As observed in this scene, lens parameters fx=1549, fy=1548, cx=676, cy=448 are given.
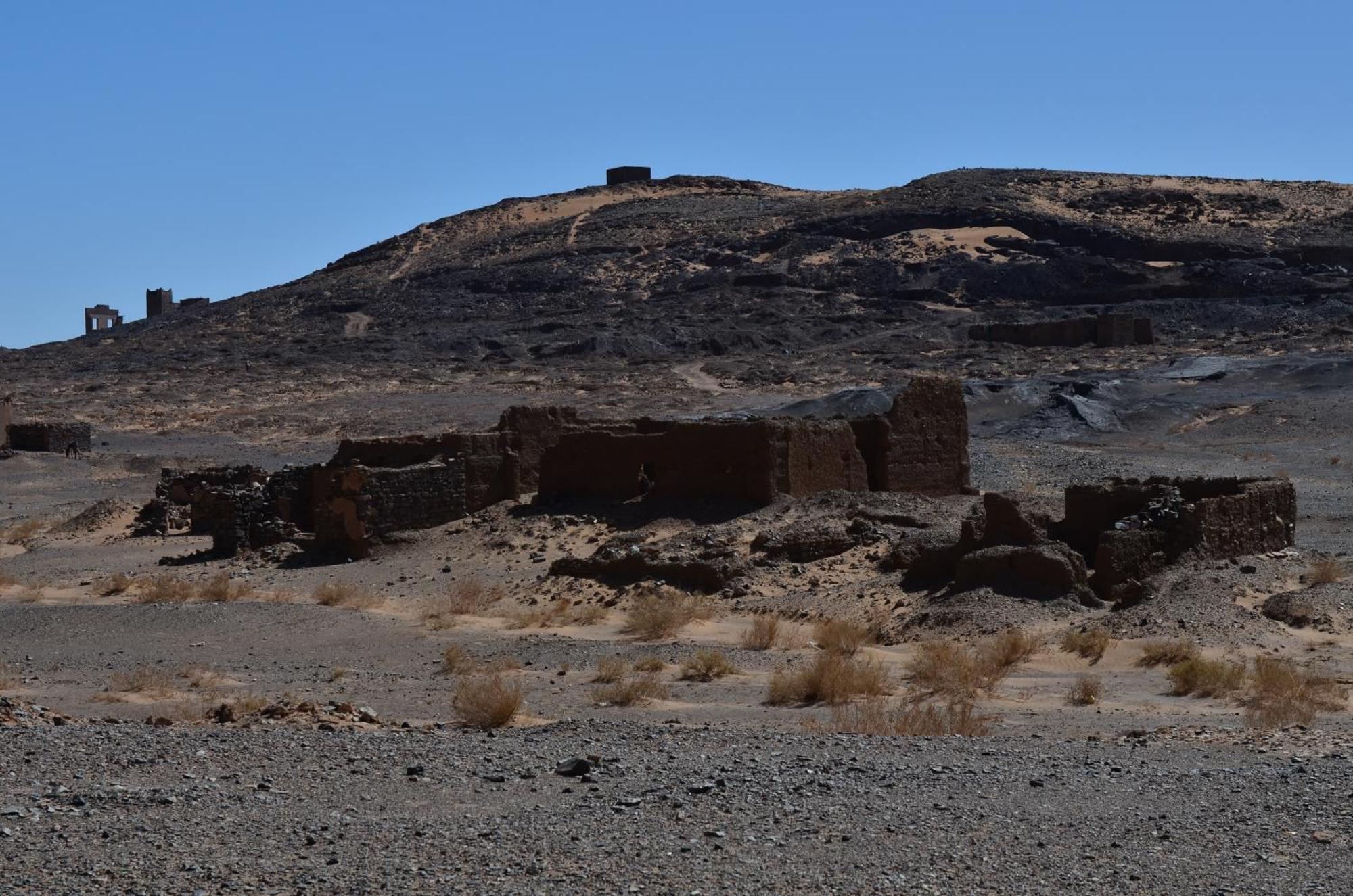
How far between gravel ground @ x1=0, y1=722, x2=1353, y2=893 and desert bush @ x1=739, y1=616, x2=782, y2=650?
511 centimetres

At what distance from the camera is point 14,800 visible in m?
7.72

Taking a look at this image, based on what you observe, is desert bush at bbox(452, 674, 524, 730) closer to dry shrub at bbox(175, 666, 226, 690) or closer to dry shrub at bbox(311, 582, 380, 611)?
dry shrub at bbox(175, 666, 226, 690)

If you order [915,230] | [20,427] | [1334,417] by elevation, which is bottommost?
[1334,417]

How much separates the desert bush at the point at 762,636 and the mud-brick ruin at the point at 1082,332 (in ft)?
156

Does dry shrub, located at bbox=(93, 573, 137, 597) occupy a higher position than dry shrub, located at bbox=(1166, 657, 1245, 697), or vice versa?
dry shrub, located at bbox=(93, 573, 137, 597)

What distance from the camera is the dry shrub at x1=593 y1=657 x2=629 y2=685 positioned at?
13219mm

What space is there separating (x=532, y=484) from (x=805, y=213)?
7173cm

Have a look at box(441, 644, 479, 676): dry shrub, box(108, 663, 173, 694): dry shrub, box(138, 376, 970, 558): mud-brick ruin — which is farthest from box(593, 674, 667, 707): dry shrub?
box(138, 376, 970, 558): mud-brick ruin

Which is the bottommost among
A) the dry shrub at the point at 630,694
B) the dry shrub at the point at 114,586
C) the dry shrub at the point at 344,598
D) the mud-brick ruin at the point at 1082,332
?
the dry shrub at the point at 630,694

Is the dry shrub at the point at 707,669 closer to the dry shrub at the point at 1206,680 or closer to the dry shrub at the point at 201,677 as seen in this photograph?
the dry shrub at the point at 1206,680

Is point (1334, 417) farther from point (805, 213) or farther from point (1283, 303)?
point (805, 213)

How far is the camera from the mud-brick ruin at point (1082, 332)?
197 ft

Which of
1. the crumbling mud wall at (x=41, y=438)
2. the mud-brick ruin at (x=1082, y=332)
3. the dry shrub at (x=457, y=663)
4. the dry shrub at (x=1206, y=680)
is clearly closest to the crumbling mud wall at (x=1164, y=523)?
the dry shrub at (x=1206, y=680)

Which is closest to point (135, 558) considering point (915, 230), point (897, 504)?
point (897, 504)
